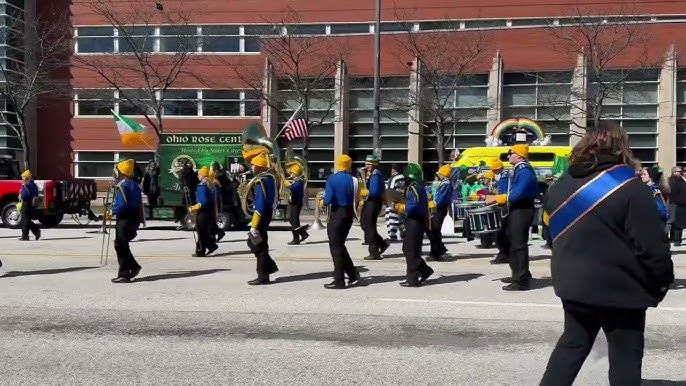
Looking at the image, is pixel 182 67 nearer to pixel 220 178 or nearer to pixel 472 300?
pixel 220 178

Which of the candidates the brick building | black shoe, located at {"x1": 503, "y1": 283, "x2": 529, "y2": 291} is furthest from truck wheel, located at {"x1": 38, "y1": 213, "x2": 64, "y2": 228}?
A: black shoe, located at {"x1": 503, "y1": 283, "x2": 529, "y2": 291}

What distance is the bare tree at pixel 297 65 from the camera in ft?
109

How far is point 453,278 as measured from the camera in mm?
10500

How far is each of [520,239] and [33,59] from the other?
3210 centimetres

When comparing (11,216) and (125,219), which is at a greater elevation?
(125,219)

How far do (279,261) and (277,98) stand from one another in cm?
2277

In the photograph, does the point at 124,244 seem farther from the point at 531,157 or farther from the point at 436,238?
the point at 531,157

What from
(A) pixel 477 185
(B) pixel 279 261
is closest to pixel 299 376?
(B) pixel 279 261

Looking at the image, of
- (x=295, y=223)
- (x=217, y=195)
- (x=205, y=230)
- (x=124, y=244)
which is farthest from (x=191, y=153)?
(x=124, y=244)

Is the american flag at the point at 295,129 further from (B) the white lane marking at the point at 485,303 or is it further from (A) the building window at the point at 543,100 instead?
(B) the white lane marking at the point at 485,303

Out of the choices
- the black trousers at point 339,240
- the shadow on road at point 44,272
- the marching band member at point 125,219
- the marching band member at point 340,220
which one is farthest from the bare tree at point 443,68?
the marching band member at point 125,219

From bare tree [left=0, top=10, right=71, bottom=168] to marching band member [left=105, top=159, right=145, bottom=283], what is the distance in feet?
84.0

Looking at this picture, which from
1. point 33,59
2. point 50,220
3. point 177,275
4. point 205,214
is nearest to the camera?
point 177,275

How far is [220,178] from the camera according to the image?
19.0 m
